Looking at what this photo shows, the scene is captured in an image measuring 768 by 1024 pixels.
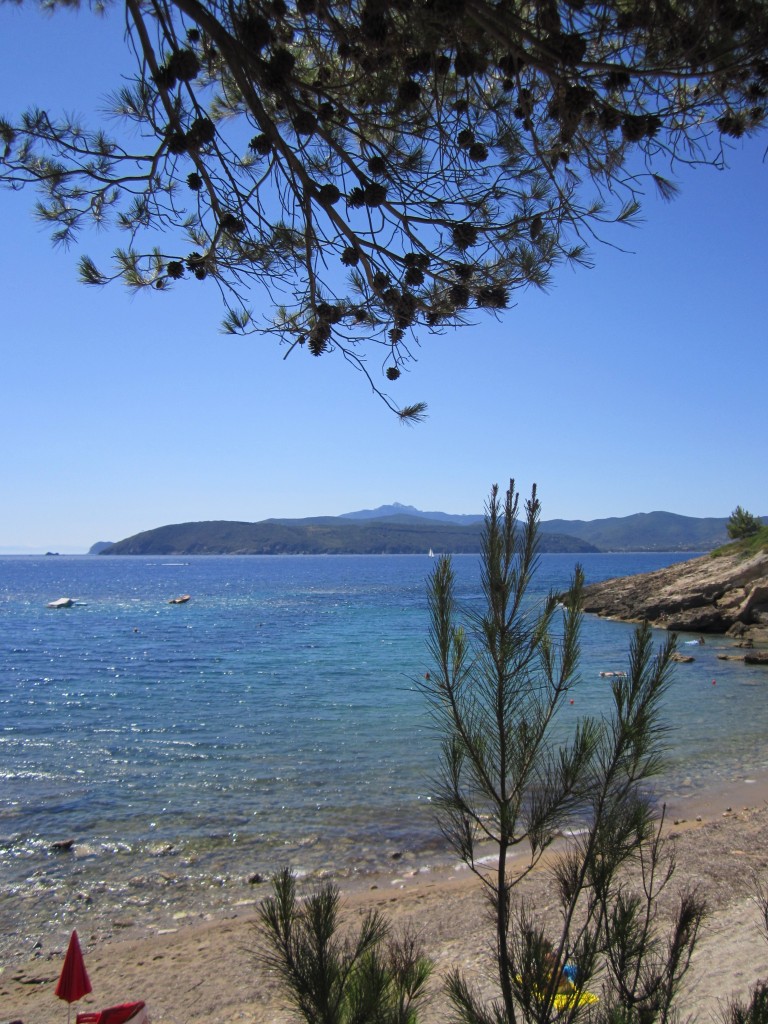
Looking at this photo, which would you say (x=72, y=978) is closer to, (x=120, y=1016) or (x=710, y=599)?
(x=120, y=1016)

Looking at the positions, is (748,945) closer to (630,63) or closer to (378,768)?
(630,63)

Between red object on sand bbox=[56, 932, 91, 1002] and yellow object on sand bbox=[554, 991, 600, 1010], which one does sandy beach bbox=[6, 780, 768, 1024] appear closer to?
red object on sand bbox=[56, 932, 91, 1002]

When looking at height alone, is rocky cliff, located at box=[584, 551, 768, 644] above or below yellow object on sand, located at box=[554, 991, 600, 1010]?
below

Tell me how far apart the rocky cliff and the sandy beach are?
25.2 metres

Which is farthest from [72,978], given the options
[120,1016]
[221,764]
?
[221,764]

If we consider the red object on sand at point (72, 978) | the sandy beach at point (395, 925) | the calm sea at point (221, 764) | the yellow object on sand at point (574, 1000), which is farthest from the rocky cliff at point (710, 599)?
the yellow object on sand at point (574, 1000)

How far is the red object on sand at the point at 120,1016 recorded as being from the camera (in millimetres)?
5051

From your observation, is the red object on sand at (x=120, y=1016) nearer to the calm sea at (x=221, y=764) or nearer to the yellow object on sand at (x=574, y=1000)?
the calm sea at (x=221, y=764)

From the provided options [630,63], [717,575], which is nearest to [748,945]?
[630,63]

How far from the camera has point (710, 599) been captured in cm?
3778

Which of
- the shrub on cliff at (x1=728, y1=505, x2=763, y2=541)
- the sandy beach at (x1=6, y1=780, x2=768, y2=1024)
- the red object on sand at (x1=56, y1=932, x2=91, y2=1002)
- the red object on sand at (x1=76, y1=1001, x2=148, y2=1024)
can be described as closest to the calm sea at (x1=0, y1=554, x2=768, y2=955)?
the sandy beach at (x1=6, y1=780, x2=768, y2=1024)

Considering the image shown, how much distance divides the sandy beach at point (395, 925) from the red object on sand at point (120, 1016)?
0.89 meters

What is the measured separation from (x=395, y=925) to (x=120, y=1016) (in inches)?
127

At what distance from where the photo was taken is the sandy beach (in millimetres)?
5992
